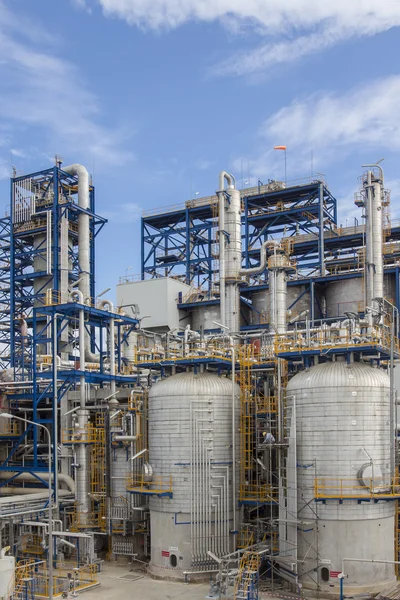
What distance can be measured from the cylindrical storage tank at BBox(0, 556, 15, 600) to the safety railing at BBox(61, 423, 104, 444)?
35.5 feet

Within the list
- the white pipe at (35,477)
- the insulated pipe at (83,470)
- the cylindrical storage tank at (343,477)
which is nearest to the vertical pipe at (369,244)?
the cylindrical storage tank at (343,477)

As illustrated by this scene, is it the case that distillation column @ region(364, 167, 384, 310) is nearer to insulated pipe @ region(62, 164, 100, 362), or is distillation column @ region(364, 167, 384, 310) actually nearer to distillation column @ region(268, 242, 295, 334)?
distillation column @ region(268, 242, 295, 334)

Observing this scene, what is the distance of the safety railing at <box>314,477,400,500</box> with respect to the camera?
3300 centimetres

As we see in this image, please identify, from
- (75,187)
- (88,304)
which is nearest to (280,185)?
(75,187)

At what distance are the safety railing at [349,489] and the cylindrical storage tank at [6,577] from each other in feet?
46.8

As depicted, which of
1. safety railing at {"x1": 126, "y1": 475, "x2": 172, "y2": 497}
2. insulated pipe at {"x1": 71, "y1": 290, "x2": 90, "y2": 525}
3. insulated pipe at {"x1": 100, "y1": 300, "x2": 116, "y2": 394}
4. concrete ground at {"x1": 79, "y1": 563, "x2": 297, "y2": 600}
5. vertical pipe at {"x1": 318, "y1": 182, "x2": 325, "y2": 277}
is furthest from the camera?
vertical pipe at {"x1": 318, "y1": 182, "x2": 325, "y2": 277}

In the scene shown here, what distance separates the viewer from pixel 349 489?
33.2 meters

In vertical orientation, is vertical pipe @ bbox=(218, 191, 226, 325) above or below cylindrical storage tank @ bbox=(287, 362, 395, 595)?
above

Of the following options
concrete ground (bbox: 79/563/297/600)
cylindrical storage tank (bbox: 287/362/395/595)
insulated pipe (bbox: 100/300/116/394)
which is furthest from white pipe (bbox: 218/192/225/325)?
concrete ground (bbox: 79/563/297/600)

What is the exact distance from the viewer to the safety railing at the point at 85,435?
42.4 m

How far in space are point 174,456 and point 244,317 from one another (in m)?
34.2

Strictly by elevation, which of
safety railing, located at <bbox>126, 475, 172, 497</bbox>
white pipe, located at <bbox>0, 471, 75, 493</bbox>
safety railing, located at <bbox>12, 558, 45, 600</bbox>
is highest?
safety railing, located at <bbox>126, 475, 172, 497</bbox>

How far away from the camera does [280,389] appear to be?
37062mm

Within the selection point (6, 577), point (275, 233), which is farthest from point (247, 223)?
point (6, 577)
